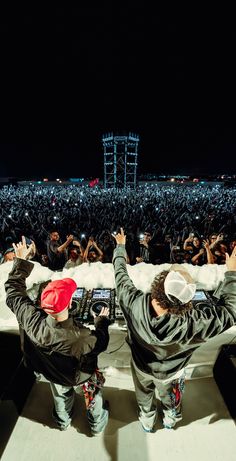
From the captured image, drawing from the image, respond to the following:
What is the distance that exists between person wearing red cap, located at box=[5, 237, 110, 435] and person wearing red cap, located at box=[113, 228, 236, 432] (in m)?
0.34

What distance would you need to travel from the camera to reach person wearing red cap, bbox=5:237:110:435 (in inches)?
66.7

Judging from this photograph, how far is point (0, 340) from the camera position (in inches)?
103

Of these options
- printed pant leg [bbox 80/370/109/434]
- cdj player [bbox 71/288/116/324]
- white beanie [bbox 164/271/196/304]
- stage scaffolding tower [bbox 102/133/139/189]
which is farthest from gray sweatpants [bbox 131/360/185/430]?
stage scaffolding tower [bbox 102/133/139/189]

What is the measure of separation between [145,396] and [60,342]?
1.04 meters

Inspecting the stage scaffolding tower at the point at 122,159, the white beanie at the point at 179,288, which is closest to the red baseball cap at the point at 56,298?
the white beanie at the point at 179,288

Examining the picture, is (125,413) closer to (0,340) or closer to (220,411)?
(220,411)

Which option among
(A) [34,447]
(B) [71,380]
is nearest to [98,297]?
(B) [71,380]

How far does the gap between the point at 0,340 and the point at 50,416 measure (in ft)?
3.02

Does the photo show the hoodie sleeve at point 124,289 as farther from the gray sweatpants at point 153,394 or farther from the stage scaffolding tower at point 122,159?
the stage scaffolding tower at point 122,159

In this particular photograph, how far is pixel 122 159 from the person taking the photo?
60.3 meters

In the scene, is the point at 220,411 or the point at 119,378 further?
the point at 119,378

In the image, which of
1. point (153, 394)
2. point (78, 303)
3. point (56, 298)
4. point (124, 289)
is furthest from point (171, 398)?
point (56, 298)

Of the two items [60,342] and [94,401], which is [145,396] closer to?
[94,401]

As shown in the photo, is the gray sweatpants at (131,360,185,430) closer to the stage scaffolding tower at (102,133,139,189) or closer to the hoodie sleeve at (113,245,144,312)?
the hoodie sleeve at (113,245,144,312)
